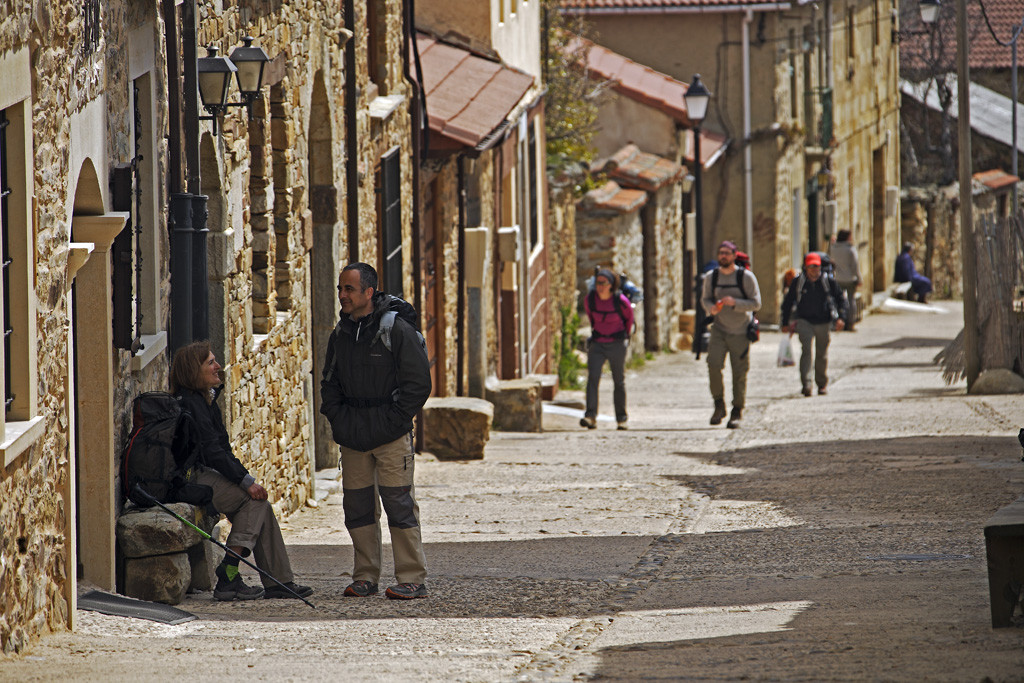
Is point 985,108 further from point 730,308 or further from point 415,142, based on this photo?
point 415,142

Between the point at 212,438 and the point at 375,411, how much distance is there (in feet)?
2.37

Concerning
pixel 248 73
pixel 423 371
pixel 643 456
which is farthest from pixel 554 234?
pixel 423 371

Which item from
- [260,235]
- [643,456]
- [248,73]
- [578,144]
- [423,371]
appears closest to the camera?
[423,371]

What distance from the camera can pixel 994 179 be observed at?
34594mm

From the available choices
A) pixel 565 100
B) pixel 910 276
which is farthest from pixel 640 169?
pixel 910 276

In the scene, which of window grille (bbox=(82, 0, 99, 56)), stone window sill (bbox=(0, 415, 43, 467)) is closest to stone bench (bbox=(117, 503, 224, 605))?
stone window sill (bbox=(0, 415, 43, 467))

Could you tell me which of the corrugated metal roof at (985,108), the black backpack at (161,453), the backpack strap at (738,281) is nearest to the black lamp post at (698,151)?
the backpack strap at (738,281)

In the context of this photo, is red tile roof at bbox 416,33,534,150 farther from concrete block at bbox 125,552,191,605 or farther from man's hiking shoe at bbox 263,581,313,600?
concrete block at bbox 125,552,191,605

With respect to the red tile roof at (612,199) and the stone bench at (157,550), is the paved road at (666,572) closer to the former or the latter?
the stone bench at (157,550)

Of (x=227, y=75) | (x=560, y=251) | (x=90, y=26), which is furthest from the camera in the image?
(x=560, y=251)

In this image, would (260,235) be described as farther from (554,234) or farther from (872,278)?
(872,278)

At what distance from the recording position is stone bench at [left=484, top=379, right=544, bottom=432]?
15.0m

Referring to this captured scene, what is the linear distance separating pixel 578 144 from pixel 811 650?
17690 millimetres

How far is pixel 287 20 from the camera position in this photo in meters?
9.78
